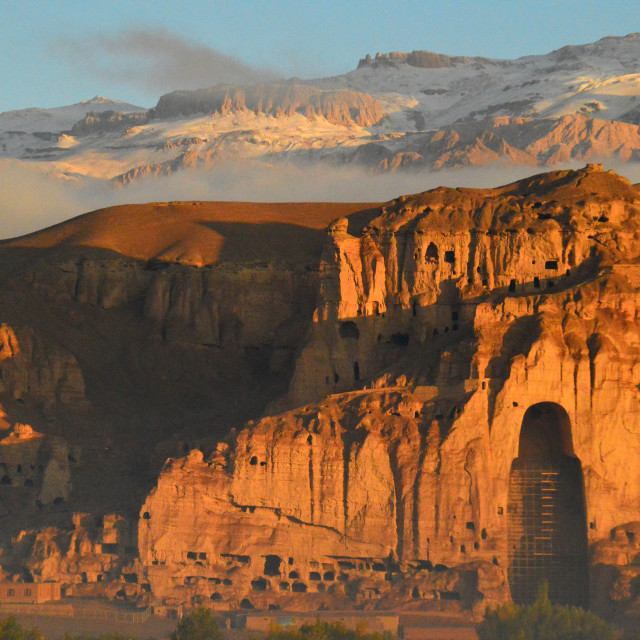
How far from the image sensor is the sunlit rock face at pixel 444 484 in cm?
10081

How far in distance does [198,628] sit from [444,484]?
15697mm

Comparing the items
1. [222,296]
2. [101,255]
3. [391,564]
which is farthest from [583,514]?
[101,255]

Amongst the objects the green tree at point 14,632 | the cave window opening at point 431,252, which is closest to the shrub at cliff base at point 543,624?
the green tree at point 14,632

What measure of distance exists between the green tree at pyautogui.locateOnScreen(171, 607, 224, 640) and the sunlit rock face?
5083 mm

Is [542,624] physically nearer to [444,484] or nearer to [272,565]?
[444,484]

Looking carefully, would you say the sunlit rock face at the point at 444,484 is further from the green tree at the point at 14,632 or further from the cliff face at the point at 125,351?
the green tree at the point at 14,632

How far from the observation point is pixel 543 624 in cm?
9688

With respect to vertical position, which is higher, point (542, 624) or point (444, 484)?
point (444, 484)

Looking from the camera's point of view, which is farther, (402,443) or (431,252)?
(431,252)

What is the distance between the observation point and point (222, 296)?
5335 inches

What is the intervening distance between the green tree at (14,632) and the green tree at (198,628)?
22.5ft

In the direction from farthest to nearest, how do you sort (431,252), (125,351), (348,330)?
(125,351), (431,252), (348,330)

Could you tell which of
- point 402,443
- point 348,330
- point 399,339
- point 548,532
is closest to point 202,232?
point 348,330

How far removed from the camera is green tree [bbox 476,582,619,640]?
95750 millimetres
